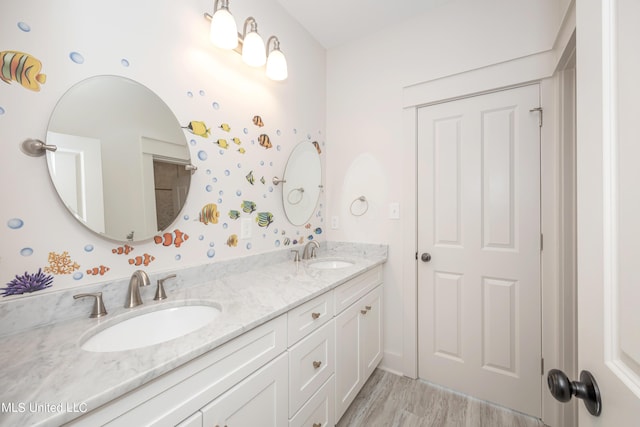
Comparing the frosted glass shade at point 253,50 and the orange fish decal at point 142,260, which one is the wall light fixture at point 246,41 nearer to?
the frosted glass shade at point 253,50

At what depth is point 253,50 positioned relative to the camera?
147 cm

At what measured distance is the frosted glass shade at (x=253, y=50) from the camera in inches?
56.9

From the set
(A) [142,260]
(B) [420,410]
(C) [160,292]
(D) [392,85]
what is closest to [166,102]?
(A) [142,260]

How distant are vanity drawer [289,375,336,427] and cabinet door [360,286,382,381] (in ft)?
1.25

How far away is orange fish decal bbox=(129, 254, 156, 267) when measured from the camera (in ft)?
3.45

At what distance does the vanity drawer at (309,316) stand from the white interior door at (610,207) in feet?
2.78

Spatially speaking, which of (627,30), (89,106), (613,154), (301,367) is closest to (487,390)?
(301,367)

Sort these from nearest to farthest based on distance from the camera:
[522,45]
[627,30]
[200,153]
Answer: [627,30] < [200,153] < [522,45]

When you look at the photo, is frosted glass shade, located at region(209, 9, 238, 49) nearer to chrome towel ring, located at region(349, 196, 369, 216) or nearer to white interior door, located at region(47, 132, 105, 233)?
white interior door, located at region(47, 132, 105, 233)

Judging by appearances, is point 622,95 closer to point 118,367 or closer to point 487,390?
point 118,367

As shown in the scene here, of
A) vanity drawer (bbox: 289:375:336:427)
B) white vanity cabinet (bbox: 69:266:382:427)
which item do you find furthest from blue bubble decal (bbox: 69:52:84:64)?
vanity drawer (bbox: 289:375:336:427)

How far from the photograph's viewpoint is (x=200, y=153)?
1.30 meters

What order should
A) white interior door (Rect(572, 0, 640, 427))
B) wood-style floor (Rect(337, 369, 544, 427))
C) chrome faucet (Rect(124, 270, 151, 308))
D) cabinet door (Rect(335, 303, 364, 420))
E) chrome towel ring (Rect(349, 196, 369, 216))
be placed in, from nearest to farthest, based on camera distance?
white interior door (Rect(572, 0, 640, 427)), chrome faucet (Rect(124, 270, 151, 308)), cabinet door (Rect(335, 303, 364, 420)), wood-style floor (Rect(337, 369, 544, 427)), chrome towel ring (Rect(349, 196, 369, 216))

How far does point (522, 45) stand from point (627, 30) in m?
1.48
